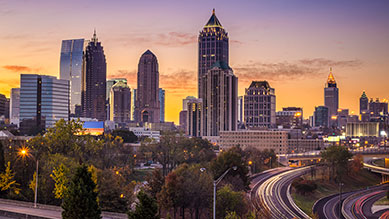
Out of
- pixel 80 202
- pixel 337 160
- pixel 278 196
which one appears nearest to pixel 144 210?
pixel 80 202

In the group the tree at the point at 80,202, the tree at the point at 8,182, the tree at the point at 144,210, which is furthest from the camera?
the tree at the point at 8,182

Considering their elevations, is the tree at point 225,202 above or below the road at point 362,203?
above

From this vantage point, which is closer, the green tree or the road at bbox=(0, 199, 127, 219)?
the road at bbox=(0, 199, 127, 219)

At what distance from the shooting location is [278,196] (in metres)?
111

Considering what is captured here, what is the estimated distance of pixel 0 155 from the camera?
248 feet

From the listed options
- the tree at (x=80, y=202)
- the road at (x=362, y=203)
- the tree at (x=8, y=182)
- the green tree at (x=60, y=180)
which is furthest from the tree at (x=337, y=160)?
the tree at (x=80, y=202)

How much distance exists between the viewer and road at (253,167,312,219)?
9356 cm

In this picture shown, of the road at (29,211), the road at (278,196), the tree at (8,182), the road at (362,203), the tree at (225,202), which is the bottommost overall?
the road at (362,203)

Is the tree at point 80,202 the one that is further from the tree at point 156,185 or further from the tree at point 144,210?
→ the tree at point 156,185

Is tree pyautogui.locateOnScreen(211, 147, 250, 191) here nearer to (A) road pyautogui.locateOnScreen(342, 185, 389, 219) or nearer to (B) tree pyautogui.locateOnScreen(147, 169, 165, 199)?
(B) tree pyautogui.locateOnScreen(147, 169, 165, 199)

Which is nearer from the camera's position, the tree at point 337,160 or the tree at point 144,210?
the tree at point 144,210

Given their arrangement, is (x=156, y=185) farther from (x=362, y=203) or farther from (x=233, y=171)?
(x=362, y=203)

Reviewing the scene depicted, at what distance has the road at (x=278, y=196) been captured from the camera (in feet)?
307

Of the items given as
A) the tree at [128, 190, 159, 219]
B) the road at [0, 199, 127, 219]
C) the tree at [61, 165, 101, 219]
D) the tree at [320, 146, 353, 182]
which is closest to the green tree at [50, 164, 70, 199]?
the road at [0, 199, 127, 219]
